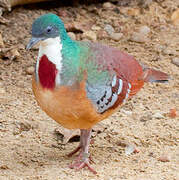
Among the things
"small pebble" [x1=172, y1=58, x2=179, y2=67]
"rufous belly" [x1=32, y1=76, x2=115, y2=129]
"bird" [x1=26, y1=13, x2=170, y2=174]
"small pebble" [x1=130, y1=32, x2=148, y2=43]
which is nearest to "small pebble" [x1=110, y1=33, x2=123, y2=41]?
"small pebble" [x1=130, y1=32, x2=148, y2=43]

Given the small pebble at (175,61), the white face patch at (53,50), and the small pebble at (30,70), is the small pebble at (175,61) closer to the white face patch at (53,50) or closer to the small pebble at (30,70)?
the small pebble at (30,70)

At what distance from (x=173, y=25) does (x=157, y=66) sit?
1130mm

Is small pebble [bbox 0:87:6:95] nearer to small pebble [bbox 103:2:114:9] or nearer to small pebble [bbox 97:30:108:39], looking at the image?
small pebble [bbox 97:30:108:39]

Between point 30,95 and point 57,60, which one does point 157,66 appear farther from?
point 57,60

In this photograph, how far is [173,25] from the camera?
697 centimetres

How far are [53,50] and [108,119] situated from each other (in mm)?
→ 1679

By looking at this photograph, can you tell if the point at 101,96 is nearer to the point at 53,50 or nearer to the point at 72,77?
the point at 72,77

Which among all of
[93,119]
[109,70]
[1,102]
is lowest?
[1,102]

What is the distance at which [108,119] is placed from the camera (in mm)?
5184

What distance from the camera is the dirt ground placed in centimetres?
425

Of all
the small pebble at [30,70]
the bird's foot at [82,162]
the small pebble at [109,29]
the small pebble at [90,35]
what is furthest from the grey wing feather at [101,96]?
the small pebble at [109,29]

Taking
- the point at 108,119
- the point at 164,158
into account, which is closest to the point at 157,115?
the point at 108,119

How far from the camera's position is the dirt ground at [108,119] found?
13.9 feet

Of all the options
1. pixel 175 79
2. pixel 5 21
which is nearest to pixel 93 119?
pixel 175 79
